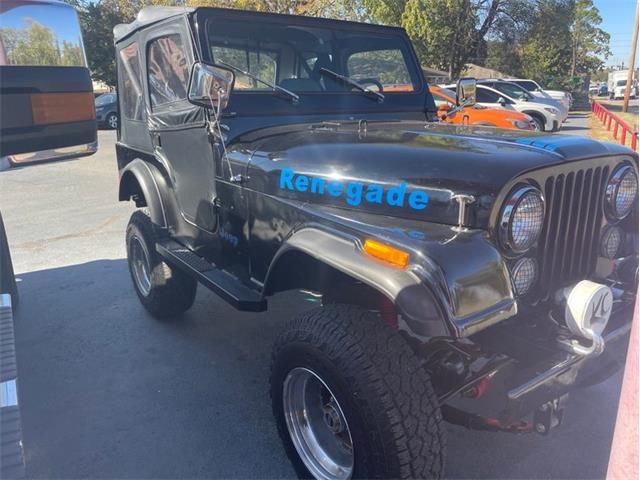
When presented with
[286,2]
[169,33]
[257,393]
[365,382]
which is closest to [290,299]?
[257,393]

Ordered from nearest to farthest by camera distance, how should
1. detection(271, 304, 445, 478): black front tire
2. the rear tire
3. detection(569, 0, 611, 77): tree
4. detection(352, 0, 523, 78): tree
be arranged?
detection(271, 304, 445, 478): black front tire < the rear tire < detection(352, 0, 523, 78): tree < detection(569, 0, 611, 77): tree

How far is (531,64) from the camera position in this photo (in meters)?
31.0

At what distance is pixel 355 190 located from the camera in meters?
2.22

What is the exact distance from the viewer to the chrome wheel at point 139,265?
13.2 feet

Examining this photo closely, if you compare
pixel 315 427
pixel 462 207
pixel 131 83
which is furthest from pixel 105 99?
pixel 462 207

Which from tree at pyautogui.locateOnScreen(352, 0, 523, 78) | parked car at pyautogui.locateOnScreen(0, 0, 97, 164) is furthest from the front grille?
tree at pyautogui.locateOnScreen(352, 0, 523, 78)

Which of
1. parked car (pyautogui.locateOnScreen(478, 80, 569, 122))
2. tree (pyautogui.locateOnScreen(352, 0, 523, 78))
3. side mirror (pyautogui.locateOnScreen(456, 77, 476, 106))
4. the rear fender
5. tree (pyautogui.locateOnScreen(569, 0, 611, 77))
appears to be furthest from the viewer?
tree (pyautogui.locateOnScreen(569, 0, 611, 77))

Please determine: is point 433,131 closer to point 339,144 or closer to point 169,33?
point 339,144

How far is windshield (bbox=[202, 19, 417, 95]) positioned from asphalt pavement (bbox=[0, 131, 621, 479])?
1.35 metres

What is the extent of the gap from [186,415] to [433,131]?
1.97 metres

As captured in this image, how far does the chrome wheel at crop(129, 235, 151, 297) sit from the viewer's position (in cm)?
402

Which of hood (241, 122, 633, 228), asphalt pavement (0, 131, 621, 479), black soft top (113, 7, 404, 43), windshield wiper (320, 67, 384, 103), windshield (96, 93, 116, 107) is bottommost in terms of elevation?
asphalt pavement (0, 131, 621, 479)

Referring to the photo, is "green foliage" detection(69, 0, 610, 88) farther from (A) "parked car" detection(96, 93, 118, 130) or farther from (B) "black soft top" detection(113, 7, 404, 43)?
(B) "black soft top" detection(113, 7, 404, 43)

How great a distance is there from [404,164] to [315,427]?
120cm
